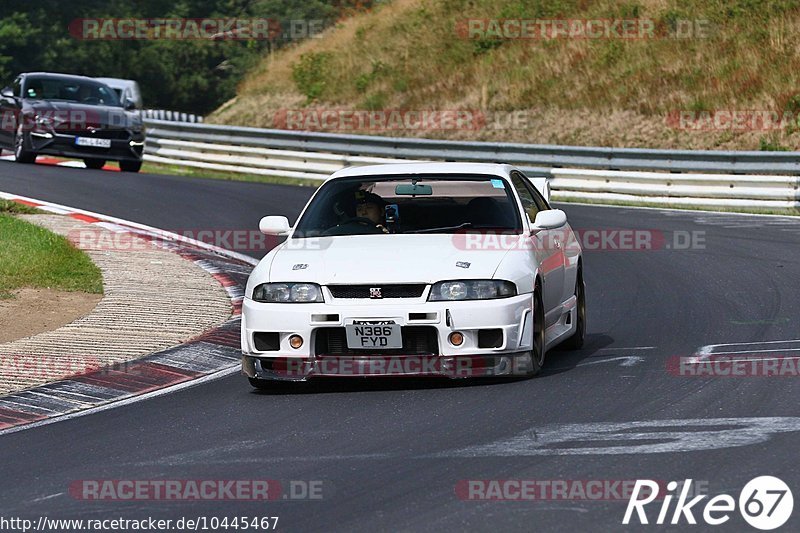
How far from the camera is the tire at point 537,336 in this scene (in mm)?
8914

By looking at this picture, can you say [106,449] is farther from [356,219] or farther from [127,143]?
[127,143]

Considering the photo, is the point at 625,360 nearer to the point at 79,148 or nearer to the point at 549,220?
the point at 549,220

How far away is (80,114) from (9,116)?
1621mm

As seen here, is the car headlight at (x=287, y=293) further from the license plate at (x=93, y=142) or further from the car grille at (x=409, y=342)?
the license plate at (x=93, y=142)

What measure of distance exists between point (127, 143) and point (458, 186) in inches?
669

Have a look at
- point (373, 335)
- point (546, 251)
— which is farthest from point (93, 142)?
point (373, 335)

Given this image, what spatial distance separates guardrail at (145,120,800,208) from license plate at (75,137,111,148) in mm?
3043

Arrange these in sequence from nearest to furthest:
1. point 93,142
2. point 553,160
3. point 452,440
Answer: point 452,440
point 553,160
point 93,142

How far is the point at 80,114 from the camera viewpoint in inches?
1019

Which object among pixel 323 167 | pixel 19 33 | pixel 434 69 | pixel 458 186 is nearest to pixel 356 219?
pixel 458 186

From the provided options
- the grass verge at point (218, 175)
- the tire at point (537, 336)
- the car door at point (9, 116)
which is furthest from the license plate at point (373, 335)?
the car door at point (9, 116)

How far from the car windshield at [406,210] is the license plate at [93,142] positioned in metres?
16.6

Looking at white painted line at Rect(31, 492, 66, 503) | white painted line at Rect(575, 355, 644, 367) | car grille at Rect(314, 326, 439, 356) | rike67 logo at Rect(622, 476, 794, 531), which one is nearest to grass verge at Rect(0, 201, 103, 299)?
car grille at Rect(314, 326, 439, 356)

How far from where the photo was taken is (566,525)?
545 cm
